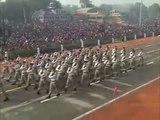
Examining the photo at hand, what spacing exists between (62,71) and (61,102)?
106 inches

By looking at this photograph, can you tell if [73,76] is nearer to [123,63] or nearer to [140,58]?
[123,63]

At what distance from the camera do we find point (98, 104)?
18250mm

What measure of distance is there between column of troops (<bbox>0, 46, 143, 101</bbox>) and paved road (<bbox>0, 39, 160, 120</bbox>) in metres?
0.50

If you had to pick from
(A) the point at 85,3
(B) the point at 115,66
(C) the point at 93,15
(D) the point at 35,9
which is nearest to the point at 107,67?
(B) the point at 115,66

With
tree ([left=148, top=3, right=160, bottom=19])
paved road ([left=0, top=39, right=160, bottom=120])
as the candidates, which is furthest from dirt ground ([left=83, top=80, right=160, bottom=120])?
tree ([left=148, top=3, right=160, bottom=19])

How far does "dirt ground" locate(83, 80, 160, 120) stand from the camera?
16.2 meters

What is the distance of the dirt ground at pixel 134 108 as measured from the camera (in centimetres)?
1620

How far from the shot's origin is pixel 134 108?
17.7 m

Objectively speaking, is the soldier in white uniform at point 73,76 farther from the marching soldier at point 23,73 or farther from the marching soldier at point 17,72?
the marching soldier at point 17,72

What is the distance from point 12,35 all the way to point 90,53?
1788 centimetres

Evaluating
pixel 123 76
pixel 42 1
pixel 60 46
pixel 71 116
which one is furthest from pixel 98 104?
pixel 42 1

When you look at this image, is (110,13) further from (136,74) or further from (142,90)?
(142,90)

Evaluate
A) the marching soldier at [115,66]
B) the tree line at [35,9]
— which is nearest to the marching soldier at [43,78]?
the marching soldier at [115,66]

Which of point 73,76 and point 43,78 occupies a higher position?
point 43,78
